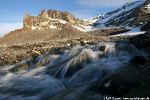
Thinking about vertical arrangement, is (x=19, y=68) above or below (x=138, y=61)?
below

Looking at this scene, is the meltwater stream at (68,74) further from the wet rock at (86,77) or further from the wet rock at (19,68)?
the wet rock at (19,68)

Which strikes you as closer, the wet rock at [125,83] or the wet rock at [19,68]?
the wet rock at [125,83]

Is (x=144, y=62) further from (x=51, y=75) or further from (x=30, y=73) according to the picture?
(x=30, y=73)

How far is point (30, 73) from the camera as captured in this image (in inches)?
829

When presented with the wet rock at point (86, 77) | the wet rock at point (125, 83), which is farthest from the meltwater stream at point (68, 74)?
the wet rock at point (125, 83)

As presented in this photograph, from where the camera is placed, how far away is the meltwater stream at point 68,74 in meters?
15.8

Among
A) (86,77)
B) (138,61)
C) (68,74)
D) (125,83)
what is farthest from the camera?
(68,74)

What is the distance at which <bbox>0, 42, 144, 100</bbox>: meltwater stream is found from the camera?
1581 centimetres

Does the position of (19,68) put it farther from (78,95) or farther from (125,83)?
(125,83)

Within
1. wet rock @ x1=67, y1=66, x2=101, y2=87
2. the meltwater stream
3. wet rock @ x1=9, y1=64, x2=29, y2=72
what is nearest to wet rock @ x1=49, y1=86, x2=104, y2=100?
the meltwater stream

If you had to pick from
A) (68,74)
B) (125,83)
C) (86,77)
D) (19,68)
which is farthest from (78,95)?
(19,68)

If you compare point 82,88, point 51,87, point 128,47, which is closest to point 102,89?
point 82,88

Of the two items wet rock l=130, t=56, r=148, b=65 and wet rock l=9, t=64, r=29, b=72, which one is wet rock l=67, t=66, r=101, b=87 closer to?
wet rock l=130, t=56, r=148, b=65

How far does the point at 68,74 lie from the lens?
18.3 metres
